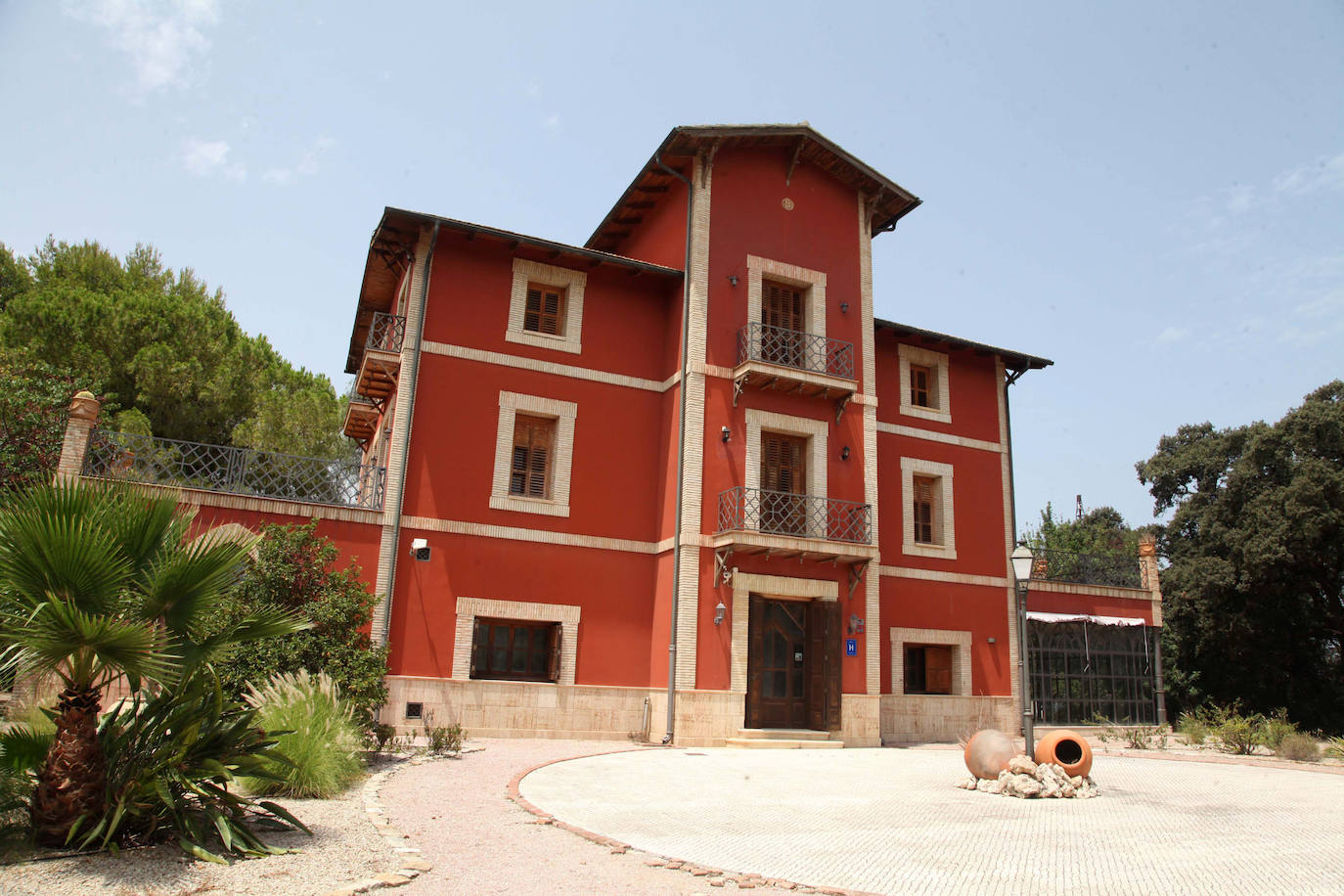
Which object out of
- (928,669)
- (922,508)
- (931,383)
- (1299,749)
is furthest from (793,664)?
(1299,749)

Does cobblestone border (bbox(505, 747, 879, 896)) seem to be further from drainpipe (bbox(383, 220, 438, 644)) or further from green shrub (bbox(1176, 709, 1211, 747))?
green shrub (bbox(1176, 709, 1211, 747))

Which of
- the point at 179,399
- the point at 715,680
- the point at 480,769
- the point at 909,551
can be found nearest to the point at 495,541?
the point at 715,680

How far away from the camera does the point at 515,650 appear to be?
15.4m

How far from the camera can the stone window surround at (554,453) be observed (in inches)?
610

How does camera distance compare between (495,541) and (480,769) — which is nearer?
(480,769)

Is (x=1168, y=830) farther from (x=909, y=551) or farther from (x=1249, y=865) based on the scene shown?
(x=909, y=551)

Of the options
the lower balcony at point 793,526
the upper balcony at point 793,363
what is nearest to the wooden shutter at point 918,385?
the upper balcony at point 793,363

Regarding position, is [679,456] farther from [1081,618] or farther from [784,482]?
[1081,618]

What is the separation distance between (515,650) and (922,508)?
30.2 ft

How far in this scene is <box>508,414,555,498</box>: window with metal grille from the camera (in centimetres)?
1589

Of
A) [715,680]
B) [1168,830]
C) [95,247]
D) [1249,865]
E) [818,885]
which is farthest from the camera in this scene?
[95,247]

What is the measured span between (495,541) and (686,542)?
3179mm

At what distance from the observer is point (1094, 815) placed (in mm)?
8398

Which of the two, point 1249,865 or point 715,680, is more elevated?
point 715,680
